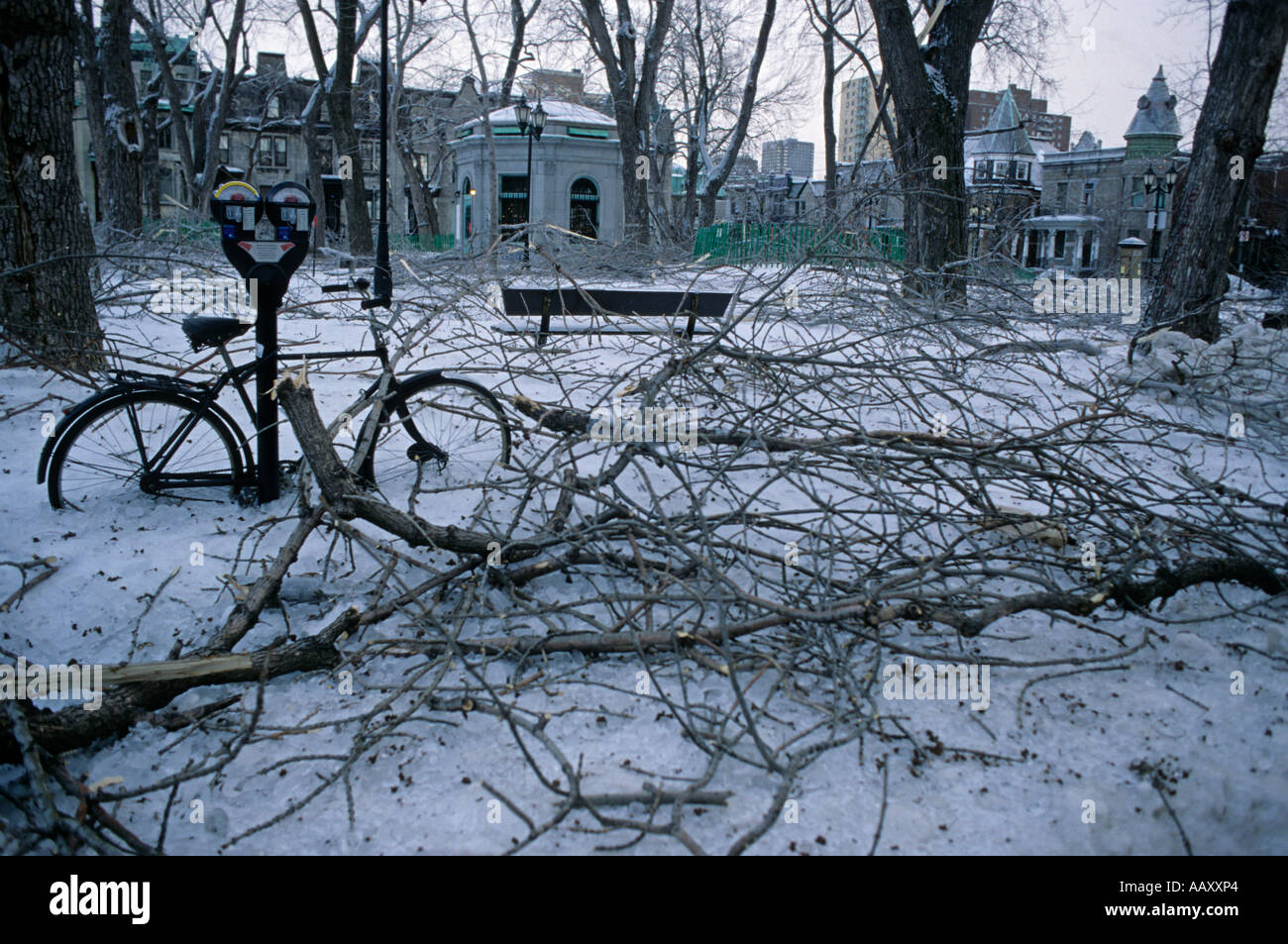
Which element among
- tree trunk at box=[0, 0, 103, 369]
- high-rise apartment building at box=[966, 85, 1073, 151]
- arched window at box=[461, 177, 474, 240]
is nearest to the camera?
tree trunk at box=[0, 0, 103, 369]

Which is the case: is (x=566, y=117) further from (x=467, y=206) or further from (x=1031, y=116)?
(x=1031, y=116)

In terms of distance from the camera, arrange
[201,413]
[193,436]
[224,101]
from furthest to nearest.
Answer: [224,101] < [193,436] < [201,413]

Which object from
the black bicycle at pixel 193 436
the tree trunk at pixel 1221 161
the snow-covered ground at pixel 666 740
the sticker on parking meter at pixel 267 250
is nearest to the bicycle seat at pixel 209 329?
the black bicycle at pixel 193 436

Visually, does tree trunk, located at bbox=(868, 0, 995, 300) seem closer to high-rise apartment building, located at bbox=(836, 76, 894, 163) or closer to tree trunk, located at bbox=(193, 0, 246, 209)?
high-rise apartment building, located at bbox=(836, 76, 894, 163)

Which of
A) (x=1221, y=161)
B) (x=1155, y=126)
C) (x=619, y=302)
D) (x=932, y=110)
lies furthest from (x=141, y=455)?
(x=1155, y=126)

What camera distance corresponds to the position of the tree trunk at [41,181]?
20.4 feet

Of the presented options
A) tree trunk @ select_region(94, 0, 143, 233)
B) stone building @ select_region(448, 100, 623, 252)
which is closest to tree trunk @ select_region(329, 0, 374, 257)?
tree trunk @ select_region(94, 0, 143, 233)

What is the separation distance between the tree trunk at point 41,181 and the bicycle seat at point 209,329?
2.28 metres

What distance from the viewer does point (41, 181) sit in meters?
6.46

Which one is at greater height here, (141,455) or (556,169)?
(556,169)

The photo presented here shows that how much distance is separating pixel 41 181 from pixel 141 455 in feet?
10.8

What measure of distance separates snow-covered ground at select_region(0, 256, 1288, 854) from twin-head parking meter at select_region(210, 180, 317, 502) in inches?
37.5

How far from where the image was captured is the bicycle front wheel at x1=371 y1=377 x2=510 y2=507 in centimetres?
486
